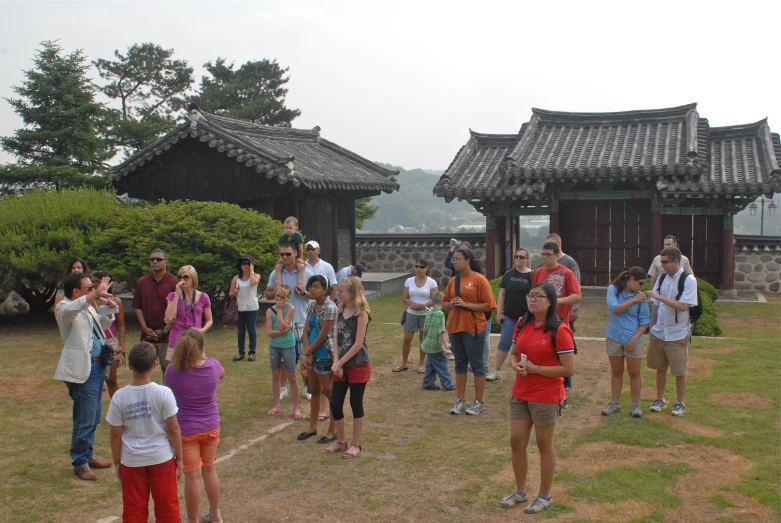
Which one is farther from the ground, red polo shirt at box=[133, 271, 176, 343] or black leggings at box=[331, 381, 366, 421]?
red polo shirt at box=[133, 271, 176, 343]

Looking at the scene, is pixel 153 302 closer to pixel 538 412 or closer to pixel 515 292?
pixel 515 292

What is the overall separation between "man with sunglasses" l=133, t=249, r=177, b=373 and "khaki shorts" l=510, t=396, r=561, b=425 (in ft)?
13.5

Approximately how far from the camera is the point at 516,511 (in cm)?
538

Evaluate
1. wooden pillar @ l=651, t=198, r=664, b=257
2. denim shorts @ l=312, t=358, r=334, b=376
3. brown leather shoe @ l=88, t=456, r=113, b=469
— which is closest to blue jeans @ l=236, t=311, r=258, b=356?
denim shorts @ l=312, t=358, r=334, b=376

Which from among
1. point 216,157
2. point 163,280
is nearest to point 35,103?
point 216,157

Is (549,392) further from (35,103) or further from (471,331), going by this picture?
(35,103)

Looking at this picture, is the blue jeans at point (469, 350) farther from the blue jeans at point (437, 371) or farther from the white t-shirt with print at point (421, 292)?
the white t-shirt with print at point (421, 292)

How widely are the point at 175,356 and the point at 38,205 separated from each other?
11527 mm

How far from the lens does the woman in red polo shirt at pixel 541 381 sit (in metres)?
5.25

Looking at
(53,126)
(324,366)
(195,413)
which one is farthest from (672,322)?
(53,126)

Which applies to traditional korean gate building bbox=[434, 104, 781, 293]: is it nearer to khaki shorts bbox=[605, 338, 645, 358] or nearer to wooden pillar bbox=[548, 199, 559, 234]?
wooden pillar bbox=[548, 199, 559, 234]

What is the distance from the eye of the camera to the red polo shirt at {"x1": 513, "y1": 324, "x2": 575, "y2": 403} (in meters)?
5.25

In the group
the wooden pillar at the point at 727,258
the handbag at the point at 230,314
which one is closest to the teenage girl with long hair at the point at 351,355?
the handbag at the point at 230,314

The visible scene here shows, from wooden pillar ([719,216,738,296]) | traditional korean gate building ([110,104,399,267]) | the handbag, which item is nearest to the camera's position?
the handbag
